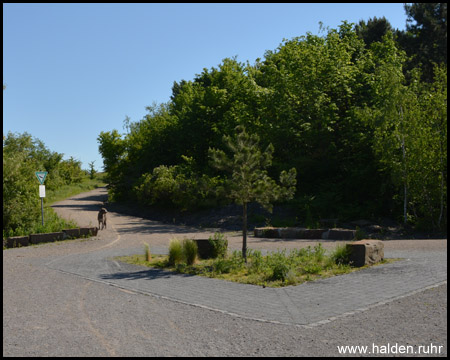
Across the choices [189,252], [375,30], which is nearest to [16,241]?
[189,252]

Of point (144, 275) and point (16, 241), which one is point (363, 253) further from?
point (16, 241)

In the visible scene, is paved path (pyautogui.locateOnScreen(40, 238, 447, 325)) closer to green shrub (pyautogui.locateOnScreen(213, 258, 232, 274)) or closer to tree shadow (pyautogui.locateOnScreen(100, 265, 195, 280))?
tree shadow (pyautogui.locateOnScreen(100, 265, 195, 280))

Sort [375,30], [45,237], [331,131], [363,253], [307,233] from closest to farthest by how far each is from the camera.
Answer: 1. [363,253]
2. [45,237]
3. [307,233]
4. [331,131]
5. [375,30]

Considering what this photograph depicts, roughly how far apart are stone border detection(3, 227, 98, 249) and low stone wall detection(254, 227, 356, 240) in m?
7.51

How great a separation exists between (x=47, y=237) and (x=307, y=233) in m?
10.7

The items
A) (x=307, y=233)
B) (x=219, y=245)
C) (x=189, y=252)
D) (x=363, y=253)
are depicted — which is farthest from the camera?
(x=307, y=233)

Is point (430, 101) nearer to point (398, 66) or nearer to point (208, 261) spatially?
point (398, 66)

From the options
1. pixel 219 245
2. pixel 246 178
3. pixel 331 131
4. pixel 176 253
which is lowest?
pixel 176 253

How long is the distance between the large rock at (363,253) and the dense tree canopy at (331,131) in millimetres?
3915

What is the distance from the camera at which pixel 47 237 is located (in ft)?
60.0

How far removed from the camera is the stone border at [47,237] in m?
17.2

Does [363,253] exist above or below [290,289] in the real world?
above

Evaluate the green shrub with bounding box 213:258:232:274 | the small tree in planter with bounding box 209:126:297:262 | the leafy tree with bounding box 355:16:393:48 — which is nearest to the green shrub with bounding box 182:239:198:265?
the green shrub with bounding box 213:258:232:274

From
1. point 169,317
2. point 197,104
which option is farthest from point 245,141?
point 197,104
